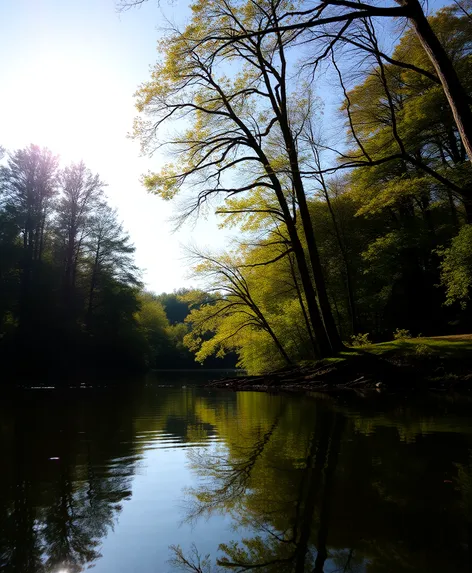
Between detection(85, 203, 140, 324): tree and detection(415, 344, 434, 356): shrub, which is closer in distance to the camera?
detection(415, 344, 434, 356): shrub

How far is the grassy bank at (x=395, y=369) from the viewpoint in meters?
11.5

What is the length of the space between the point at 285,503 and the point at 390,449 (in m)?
1.93

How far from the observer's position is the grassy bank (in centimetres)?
1148

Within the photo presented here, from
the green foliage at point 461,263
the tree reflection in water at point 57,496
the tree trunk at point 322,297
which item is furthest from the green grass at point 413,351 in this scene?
the tree reflection in water at point 57,496

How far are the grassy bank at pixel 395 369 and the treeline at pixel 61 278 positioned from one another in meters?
19.0

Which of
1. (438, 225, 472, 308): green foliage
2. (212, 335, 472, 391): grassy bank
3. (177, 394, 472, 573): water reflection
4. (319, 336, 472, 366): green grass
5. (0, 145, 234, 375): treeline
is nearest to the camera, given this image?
(177, 394, 472, 573): water reflection

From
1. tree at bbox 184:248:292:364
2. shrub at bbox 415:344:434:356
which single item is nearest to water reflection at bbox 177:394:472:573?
shrub at bbox 415:344:434:356

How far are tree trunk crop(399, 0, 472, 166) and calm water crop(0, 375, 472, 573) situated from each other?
414 cm

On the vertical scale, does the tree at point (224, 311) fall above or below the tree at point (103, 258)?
below

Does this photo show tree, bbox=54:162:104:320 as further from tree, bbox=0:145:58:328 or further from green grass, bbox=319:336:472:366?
green grass, bbox=319:336:472:366

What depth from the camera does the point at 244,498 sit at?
3016 mm

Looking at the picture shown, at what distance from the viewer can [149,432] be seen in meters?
6.05

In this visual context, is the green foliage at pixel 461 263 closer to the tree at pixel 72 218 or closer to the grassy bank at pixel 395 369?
the grassy bank at pixel 395 369

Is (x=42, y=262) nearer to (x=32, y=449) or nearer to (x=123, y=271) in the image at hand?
(x=123, y=271)
